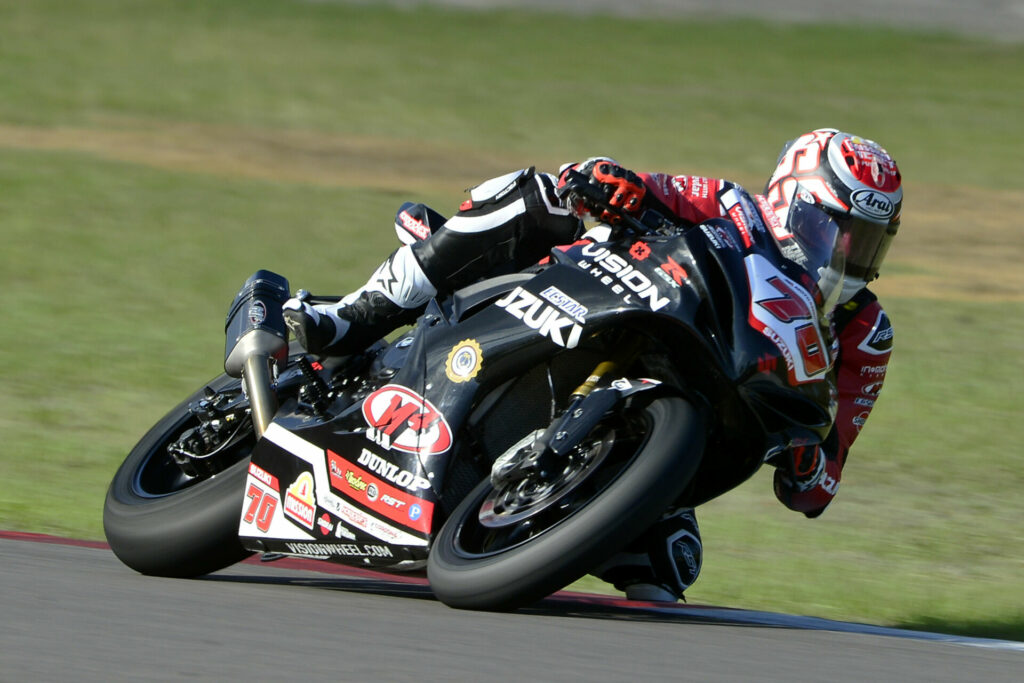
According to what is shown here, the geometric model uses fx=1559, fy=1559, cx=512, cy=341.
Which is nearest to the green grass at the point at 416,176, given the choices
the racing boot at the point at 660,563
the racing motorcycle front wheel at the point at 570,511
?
the racing boot at the point at 660,563

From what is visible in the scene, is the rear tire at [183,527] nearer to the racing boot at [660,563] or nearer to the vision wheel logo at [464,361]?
the vision wheel logo at [464,361]

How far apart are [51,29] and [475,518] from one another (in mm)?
20271

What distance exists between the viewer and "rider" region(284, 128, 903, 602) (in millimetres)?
4379

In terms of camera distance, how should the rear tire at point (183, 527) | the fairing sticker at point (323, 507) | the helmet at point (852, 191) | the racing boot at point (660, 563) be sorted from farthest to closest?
the racing boot at point (660, 563)
the rear tire at point (183, 527)
the helmet at point (852, 191)
the fairing sticker at point (323, 507)

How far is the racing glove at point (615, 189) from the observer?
4.22 m

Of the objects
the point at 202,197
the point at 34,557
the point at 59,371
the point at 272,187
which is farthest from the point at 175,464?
the point at 272,187

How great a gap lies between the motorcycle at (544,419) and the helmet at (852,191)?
2.8 inches

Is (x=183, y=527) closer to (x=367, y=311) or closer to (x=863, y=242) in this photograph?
(x=367, y=311)

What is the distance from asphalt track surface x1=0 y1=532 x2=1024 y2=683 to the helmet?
3.49 feet

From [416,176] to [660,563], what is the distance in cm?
1219

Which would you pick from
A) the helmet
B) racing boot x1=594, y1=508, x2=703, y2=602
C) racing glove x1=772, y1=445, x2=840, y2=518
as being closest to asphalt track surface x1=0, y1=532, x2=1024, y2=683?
racing boot x1=594, y1=508, x2=703, y2=602

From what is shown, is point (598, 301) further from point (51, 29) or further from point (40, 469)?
point (51, 29)

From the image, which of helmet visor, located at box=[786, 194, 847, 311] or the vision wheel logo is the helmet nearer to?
helmet visor, located at box=[786, 194, 847, 311]

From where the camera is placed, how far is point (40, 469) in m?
6.80
